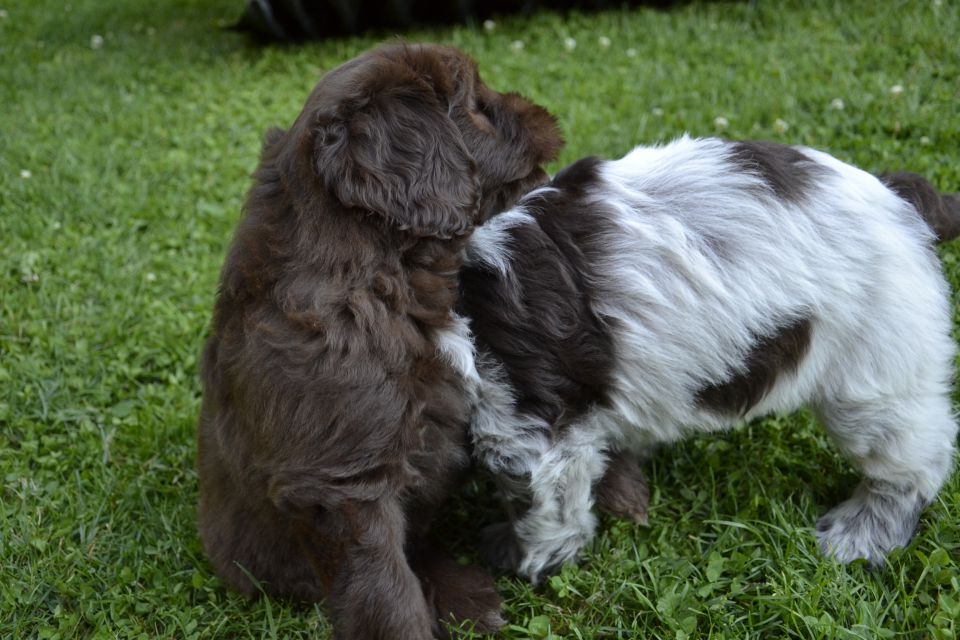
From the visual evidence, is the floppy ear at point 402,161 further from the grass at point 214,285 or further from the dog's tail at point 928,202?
the dog's tail at point 928,202

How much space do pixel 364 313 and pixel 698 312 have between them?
1004 mm

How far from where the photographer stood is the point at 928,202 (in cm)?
293

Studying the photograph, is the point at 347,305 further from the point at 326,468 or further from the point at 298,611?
the point at 298,611

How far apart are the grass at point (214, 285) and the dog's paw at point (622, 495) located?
0.23ft

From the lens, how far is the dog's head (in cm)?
246

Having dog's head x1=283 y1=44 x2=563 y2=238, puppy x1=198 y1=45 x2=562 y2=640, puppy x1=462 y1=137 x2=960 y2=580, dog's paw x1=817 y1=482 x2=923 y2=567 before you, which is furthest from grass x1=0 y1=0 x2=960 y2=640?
dog's head x1=283 y1=44 x2=563 y2=238

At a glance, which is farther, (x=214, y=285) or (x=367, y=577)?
(x=214, y=285)

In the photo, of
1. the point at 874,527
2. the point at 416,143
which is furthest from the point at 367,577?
the point at 874,527

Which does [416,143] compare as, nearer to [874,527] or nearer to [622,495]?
[622,495]

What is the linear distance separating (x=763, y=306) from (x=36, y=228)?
3.86 metres

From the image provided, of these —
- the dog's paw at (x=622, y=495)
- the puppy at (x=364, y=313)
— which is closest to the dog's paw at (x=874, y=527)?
the dog's paw at (x=622, y=495)

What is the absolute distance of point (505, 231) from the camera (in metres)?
2.79

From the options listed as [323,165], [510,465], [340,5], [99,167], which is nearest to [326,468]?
[510,465]

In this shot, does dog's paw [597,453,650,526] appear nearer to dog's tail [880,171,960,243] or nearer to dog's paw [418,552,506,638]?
dog's paw [418,552,506,638]
